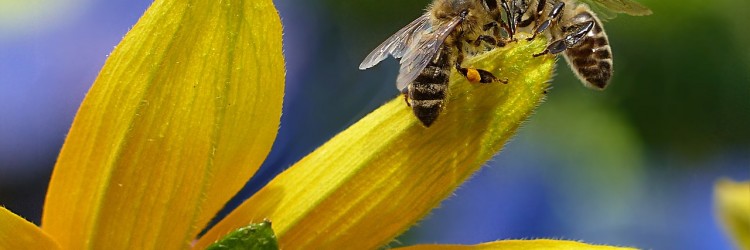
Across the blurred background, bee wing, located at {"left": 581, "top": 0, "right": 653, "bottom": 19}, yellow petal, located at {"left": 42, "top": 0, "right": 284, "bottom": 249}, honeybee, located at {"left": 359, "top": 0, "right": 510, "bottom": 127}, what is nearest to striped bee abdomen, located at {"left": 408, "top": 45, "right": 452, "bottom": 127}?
honeybee, located at {"left": 359, "top": 0, "right": 510, "bottom": 127}

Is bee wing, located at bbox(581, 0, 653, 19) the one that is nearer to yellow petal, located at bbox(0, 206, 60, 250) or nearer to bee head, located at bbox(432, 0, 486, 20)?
bee head, located at bbox(432, 0, 486, 20)

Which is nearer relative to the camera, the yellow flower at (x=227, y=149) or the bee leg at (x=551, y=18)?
the yellow flower at (x=227, y=149)

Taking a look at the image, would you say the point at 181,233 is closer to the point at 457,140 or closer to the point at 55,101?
the point at 457,140

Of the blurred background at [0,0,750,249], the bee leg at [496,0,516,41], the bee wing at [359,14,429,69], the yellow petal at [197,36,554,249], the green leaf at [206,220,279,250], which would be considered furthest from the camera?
the blurred background at [0,0,750,249]

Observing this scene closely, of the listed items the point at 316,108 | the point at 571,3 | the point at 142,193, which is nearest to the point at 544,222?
the point at 316,108

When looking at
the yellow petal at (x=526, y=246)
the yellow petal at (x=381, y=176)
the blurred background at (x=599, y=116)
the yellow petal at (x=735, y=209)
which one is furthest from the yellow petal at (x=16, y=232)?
the blurred background at (x=599, y=116)

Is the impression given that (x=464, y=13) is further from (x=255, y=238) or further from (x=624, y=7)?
(x=255, y=238)

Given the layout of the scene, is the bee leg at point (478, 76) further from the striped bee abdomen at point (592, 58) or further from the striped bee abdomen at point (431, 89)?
the striped bee abdomen at point (592, 58)
